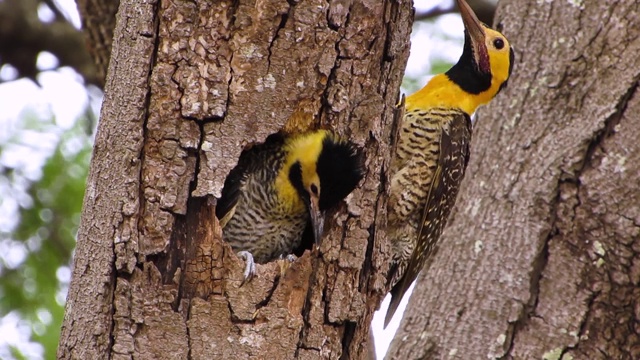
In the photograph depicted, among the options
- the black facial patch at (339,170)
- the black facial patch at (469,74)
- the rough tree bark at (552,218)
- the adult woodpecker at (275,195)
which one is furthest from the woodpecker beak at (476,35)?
the black facial patch at (339,170)

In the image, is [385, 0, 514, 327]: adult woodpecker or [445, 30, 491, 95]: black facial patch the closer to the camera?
[385, 0, 514, 327]: adult woodpecker

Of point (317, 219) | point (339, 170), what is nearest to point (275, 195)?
point (317, 219)

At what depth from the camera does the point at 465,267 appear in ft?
14.1

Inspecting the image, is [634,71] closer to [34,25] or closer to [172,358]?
[172,358]

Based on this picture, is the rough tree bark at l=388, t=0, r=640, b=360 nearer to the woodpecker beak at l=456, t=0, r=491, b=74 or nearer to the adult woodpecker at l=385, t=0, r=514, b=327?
the adult woodpecker at l=385, t=0, r=514, b=327

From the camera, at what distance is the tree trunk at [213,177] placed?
2.58m

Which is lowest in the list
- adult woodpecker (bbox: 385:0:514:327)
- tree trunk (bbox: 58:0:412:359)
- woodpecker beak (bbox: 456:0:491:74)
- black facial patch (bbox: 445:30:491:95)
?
tree trunk (bbox: 58:0:412:359)

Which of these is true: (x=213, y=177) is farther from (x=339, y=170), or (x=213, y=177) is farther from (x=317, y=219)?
(x=317, y=219)

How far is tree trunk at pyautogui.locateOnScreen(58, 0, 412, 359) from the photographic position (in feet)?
8.46

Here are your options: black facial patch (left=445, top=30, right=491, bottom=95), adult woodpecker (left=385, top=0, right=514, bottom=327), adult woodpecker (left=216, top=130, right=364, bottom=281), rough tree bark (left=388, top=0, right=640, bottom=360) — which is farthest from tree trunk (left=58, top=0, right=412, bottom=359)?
black facial patch (left=445, top=30, right=491, bottom=95)

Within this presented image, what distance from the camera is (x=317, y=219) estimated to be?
3.20 metres

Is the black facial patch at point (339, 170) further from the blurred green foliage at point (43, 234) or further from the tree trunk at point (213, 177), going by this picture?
the blurred green foliage at point (43, 234)

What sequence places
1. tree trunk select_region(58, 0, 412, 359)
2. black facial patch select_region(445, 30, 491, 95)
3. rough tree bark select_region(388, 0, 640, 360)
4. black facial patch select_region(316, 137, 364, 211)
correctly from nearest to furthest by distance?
tree trunk select_region(58, 0, 412, 359)
black facial patch select_region(316, 137, 364, 211)
rough tree bark select_region(388, 0, 640, 360)
black facial patch select_region(445, 30, 491, 95)

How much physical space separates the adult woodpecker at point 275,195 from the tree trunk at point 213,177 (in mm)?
338
